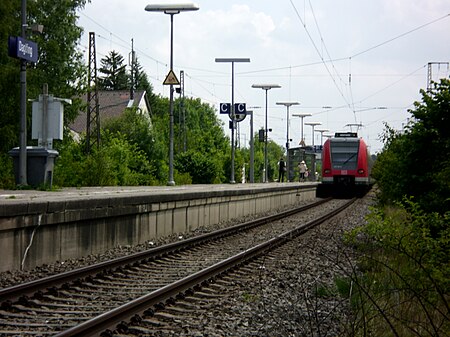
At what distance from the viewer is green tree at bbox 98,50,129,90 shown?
119 meters

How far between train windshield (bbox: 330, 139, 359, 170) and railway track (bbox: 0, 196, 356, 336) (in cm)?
2572

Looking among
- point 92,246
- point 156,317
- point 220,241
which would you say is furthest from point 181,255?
point 156,317

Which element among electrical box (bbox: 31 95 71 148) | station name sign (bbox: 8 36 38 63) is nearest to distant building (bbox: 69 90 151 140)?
electrical box (bbox: 31 95 71 148)

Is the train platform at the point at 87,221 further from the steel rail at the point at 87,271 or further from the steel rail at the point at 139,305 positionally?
the steel rail at the point at 139,305

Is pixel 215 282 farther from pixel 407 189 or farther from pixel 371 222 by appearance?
pixel 407 189

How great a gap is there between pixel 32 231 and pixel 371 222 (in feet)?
16.1

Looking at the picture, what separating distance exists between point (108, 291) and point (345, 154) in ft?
104

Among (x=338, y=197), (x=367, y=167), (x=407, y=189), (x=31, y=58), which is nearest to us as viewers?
(x=407, y=189)

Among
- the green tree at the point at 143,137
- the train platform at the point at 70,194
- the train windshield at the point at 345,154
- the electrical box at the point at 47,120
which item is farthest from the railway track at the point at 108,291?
the green tree at the point at 143,137

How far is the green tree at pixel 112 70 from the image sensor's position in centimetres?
11900

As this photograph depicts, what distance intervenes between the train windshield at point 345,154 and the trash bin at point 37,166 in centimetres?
2222

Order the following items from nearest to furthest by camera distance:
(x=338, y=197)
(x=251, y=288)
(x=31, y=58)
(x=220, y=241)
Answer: (x=251, y=288) → (x=220, y=241) → (x=31, y=58) → (x=338, y=197)

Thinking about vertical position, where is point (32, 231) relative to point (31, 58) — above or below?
below

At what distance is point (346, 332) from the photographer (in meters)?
6.24
